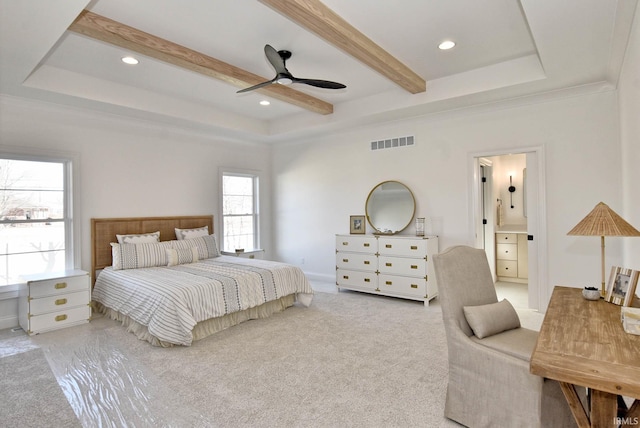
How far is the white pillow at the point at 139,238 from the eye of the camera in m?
4.60

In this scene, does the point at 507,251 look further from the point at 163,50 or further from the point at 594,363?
the point at 163,50

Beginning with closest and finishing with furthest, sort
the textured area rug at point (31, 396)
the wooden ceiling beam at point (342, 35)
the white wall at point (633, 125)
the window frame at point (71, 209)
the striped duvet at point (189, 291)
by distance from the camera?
the textured area rug at point (31, 396) < the white wall at point (633, 125) < the wooden ceiling beam at point (342, 35) < the striped duvet at point (189, 291) < the window frame at point (71, 209)

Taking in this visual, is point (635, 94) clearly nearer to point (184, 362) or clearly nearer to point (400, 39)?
point (400, 39)

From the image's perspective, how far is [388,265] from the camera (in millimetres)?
4887

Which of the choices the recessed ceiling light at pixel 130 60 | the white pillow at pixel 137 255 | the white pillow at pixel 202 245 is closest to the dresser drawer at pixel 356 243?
the white pillow at pixel 202 245

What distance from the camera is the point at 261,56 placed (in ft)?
11.6

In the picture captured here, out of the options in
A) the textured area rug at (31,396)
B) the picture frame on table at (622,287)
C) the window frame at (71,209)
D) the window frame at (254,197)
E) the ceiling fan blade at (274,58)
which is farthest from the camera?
the window frame at (254,197)

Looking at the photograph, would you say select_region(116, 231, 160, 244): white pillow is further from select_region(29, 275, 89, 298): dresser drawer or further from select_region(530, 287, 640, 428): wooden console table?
select_region(530, 287, 640, 428): wooden console table

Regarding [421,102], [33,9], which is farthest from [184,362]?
[421,102]

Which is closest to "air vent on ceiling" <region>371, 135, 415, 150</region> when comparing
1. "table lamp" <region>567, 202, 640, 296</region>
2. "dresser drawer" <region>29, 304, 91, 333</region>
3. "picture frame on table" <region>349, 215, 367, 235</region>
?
"picture frame on table" <region>349, 215, 367, 235</region>

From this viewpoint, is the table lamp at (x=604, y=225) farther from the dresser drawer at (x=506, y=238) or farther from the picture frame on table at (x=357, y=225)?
the dresser drawer at (x=506, y=238)

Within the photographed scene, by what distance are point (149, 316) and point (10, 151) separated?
2.52m

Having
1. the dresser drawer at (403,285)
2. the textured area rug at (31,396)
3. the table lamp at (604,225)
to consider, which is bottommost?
the textured area rug at (31,396)

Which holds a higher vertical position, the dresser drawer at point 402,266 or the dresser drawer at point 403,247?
the dresser drawer at point 403,247
